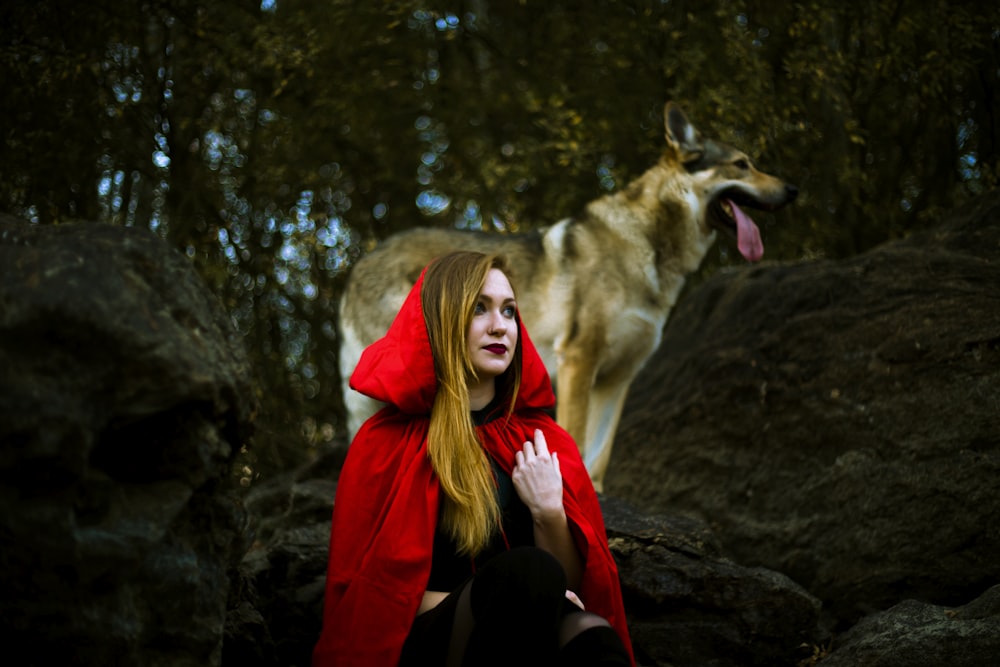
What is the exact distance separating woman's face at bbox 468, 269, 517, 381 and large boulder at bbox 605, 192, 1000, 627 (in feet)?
8.23

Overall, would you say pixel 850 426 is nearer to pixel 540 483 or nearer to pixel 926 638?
pixel 926 638

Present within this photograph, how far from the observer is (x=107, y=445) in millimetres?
2547

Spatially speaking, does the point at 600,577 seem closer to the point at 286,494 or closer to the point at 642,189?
the point at 286,494

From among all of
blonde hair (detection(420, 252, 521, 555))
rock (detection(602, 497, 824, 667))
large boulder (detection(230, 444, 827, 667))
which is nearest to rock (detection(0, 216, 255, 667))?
blonde hair (detection(420, 252, 521, 555))

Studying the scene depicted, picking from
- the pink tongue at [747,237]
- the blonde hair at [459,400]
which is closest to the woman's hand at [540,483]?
the blonde hair at [459,400]

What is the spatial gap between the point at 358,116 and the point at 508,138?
5.78 feet

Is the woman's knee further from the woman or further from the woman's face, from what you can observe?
the woman's face

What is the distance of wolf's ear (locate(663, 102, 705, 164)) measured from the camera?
6703 millimetres

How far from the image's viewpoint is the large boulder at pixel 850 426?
4531 mm

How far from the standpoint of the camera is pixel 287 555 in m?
3.95

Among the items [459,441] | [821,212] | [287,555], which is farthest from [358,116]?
[459,441]

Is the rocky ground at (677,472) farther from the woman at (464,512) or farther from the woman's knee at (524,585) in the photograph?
the woman's knee at (524,585)

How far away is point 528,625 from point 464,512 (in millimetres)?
461

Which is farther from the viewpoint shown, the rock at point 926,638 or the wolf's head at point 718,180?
the wolf's head at point 718,180
